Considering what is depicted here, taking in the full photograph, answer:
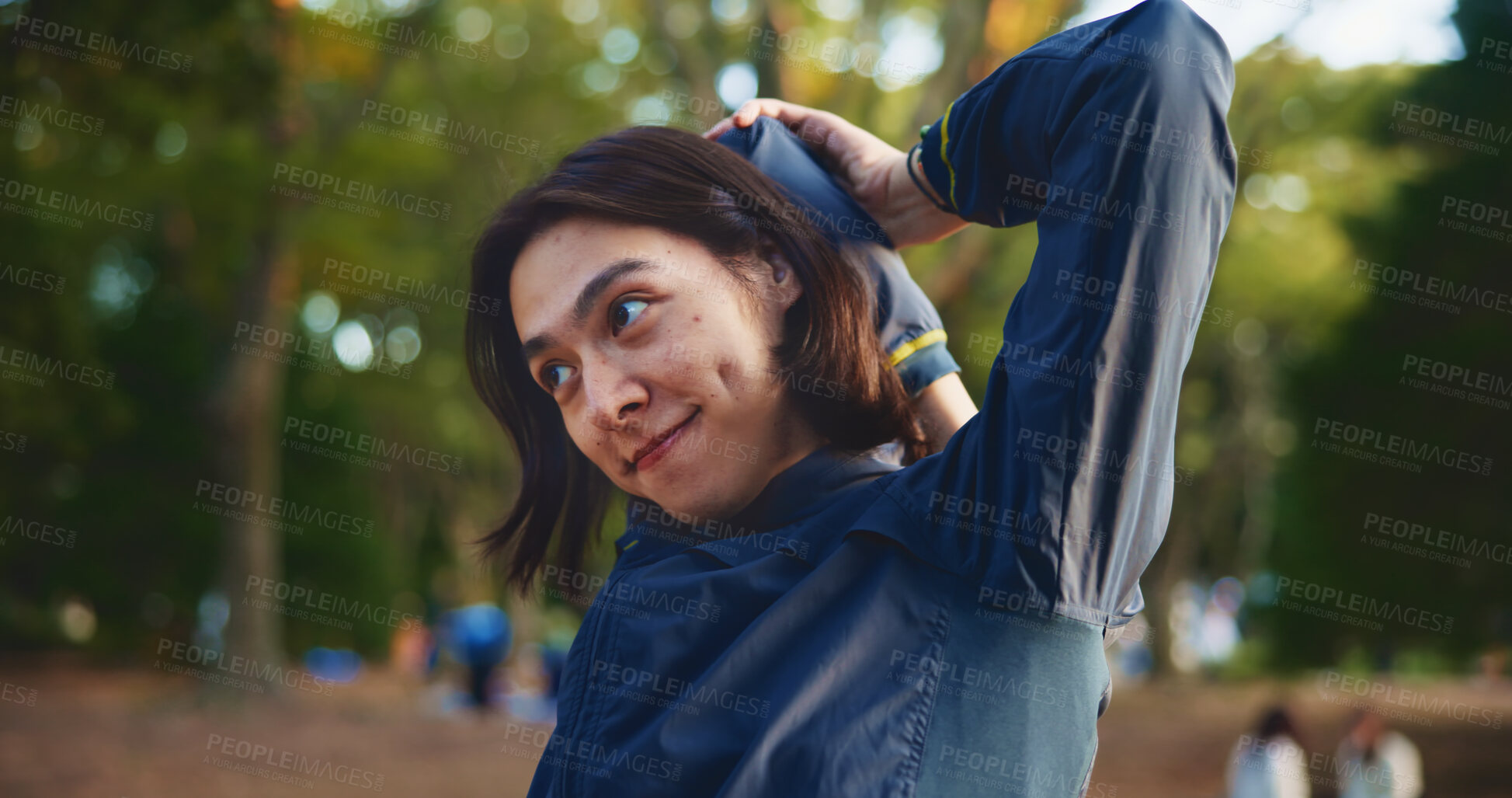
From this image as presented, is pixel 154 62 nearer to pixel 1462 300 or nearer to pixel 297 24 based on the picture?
pixel 297 24

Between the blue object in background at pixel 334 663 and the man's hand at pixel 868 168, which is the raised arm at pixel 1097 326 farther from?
the blue object in background at pixel 334 663

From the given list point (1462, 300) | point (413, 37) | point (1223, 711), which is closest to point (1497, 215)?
point (1462, 300)

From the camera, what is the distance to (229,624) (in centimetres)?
1210

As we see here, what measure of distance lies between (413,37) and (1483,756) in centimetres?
1442

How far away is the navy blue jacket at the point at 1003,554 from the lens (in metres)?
1.26

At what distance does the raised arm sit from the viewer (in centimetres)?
125

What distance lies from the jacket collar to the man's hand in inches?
15.1

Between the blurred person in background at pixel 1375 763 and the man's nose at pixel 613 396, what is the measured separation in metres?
8.42

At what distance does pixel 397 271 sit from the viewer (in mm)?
12594

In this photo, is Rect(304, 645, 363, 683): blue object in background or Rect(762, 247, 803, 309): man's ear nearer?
Rect(762, 247, 803, 309): man's ear

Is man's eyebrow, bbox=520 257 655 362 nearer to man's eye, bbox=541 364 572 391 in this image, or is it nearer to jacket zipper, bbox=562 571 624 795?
man's eye, bbox=541 364 572 391

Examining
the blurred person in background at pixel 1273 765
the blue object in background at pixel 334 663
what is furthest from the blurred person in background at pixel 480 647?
the blurred person in background at pixel 1273 765

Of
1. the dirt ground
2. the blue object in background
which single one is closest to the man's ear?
the dirt ground

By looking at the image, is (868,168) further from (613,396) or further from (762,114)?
(613,396)
